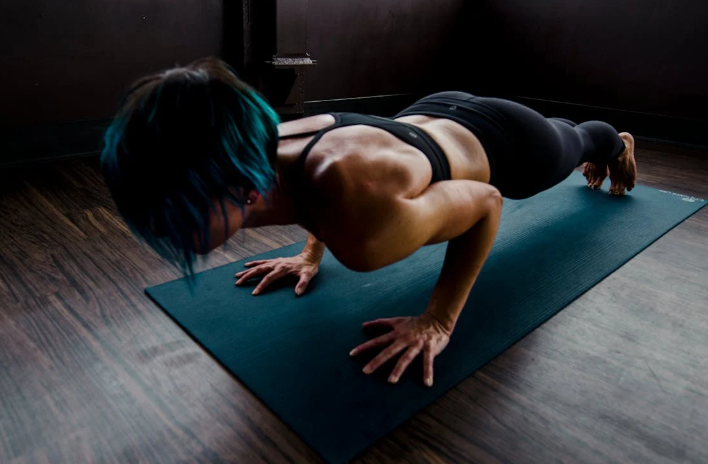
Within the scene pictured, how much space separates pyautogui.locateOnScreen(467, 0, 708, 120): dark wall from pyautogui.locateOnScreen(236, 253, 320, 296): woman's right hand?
2.71 metres

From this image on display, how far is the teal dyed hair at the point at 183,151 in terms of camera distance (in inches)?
25.5

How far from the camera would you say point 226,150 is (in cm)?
67

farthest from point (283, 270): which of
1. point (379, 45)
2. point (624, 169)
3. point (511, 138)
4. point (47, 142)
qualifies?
point (379, 45)

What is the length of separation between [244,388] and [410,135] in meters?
0.57

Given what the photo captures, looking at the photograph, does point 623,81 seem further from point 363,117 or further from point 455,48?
point 363,117

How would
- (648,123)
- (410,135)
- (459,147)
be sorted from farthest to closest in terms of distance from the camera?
(648,123)
(459,147)
(410,135)

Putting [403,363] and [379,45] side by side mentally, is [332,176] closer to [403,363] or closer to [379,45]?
[403,363]

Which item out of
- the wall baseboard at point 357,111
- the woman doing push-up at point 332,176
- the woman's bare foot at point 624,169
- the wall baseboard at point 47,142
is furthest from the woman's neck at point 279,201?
the wall baseboard at point 47,142

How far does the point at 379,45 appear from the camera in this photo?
3.25m

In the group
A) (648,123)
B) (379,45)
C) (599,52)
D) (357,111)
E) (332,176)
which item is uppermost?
(332,176)

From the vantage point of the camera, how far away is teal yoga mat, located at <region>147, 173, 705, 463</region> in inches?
35.7

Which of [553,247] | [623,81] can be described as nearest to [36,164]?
[553,247]

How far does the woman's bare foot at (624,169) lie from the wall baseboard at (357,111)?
135 centimetres

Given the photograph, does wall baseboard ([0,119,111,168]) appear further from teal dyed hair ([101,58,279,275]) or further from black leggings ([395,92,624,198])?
teal dyed hair ([101,58,279,275])
